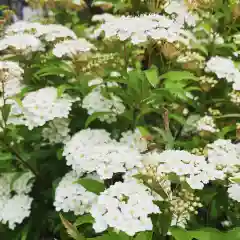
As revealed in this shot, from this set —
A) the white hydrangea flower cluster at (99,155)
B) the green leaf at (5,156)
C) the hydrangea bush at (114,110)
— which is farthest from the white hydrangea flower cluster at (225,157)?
the green leaf at (5,156)

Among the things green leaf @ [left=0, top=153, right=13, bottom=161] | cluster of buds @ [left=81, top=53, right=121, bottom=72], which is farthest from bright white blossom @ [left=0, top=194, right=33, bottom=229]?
cluster of buds @ [left=81, top=53, right=121, bottom=72]

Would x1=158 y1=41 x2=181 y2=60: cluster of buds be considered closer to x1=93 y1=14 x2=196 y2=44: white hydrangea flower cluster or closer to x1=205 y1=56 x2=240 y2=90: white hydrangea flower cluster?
x1=93 y1=14 x2=196 y2=44: white hydrangea flower cluster

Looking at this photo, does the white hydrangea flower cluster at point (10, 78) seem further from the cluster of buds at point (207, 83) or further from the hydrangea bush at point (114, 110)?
the cluster of buds at point (207, 83)

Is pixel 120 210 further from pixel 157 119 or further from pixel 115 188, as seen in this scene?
pixel 157 119

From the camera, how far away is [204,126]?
5.14 feet

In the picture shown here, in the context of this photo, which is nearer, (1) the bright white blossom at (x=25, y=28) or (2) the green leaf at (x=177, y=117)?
(2) the green leaf at (x=177, y=117)

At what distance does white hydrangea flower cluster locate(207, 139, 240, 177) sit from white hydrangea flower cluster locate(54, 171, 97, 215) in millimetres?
413

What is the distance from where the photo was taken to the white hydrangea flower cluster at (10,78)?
1506mm

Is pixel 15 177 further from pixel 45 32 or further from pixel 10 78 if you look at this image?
pixel 45 32

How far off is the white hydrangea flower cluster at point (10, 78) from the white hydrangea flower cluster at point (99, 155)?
32 cm

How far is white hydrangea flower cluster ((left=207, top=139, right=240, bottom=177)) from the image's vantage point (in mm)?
1221

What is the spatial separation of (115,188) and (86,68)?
73 cm

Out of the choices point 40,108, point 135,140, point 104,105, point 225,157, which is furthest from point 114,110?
point 225,157

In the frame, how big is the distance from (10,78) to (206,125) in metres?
0.76
